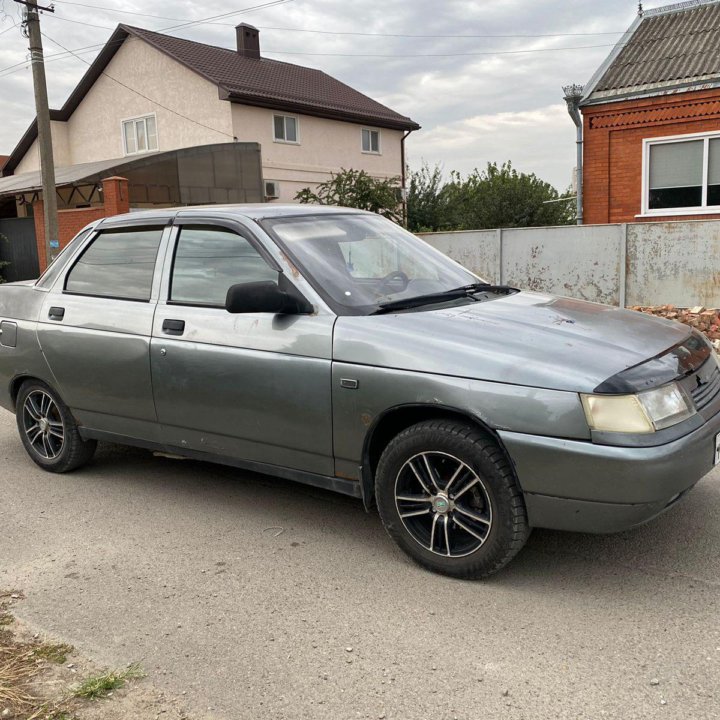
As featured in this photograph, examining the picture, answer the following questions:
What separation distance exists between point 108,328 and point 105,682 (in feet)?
7.88

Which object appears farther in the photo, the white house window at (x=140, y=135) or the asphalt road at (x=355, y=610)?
the white house window at (x=140, y=135)

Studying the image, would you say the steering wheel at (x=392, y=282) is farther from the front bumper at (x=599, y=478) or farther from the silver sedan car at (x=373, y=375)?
the front bumper at (x=599, y=478)

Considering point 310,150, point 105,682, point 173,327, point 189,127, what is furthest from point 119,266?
point 310,150

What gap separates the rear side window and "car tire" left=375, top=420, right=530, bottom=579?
2029 mm

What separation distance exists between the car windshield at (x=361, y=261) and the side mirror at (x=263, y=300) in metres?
0.14

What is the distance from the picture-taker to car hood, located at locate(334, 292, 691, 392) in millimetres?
3169

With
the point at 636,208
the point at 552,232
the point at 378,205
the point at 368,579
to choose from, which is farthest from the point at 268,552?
the point at 636,208

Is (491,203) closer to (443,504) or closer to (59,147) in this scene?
(59,147)

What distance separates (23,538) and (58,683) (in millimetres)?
1617

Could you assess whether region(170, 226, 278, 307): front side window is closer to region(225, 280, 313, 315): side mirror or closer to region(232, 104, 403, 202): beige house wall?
region(225, 280, 313, 315): side mirror

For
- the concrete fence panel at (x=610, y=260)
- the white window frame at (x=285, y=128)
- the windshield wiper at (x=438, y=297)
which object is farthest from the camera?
the white window frame at (x=285, y=128)

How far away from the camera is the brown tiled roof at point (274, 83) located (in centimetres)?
2588

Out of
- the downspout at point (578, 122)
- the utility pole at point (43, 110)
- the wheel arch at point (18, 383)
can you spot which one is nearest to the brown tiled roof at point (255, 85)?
the utility pole at point (43, 110)

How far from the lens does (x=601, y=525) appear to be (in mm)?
3143
